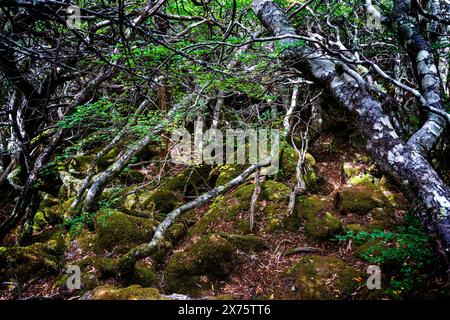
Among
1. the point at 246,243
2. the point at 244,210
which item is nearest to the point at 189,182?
the point at 244,210

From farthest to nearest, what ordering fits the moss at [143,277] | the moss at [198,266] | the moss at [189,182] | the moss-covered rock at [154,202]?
the moss at [189,182], the moss-covered rock at [154,202], the moss at [143,277], the moss at [198,266]

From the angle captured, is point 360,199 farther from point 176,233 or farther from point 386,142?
point 176,233

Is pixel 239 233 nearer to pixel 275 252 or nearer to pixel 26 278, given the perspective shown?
pixel 275 252

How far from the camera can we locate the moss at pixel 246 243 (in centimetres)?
509

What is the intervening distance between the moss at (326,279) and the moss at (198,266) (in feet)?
4.05

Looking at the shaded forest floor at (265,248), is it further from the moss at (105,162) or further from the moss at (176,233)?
the moss at (105,162)

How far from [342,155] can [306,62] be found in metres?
4.89

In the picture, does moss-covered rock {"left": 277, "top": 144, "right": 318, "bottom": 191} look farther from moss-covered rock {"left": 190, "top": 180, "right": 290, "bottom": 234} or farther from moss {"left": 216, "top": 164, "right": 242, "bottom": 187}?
moss {"left": 216, "top": 164, "right": 242, "bottom": 187}

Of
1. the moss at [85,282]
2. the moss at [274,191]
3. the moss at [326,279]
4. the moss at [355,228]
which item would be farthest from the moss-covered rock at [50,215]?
the moss at [355,228]

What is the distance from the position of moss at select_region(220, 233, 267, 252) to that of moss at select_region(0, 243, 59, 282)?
11.8 feet

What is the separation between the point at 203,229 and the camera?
583 centimetres

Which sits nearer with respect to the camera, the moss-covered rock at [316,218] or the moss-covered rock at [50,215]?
the moss-covered rock at [316,218]

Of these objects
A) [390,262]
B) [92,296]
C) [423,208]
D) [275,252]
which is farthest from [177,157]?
[423,208]

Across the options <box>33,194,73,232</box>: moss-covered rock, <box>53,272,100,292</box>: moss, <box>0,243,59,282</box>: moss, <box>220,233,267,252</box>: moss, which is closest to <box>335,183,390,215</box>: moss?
<box>220,233,267,252</box>: moss
